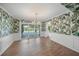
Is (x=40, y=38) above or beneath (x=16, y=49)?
above

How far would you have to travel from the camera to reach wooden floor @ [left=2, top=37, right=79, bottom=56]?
2874 millimetres

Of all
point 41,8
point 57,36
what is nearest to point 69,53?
point 57,36

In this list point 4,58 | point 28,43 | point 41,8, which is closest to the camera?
point 4,58

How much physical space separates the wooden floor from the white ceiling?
743mm

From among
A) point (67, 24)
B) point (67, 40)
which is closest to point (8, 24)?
point (67, 40)

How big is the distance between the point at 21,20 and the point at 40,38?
847 millimetres

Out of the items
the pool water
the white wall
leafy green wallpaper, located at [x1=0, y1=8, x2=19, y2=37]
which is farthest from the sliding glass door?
the white wall

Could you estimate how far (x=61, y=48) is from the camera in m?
3.16

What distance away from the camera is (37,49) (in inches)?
118

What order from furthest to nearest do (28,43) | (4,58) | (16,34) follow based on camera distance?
(16,34) → (28,43) → (4,58)

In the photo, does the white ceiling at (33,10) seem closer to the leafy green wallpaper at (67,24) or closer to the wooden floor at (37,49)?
the leafy green wallpaper at (67,24)

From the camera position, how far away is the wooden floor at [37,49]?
113 inches

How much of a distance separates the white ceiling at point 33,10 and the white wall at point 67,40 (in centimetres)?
69

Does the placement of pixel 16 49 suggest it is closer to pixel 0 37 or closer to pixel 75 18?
pixel 0 37
